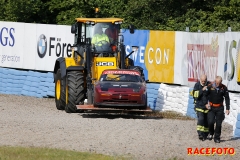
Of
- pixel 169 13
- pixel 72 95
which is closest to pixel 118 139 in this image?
pixel 72 95

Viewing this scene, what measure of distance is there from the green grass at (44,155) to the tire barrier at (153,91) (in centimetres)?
476

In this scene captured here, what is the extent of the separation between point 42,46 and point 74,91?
1004 centimetres

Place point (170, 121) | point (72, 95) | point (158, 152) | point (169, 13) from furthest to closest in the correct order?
point (169, 13), point (72, 95), point (170, 121), point (158, 152)

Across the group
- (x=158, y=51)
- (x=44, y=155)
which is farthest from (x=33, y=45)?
(x=44, y=155)

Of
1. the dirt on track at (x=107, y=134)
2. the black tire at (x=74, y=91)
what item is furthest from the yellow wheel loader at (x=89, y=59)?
the dirt on track at (x=107, y=134)

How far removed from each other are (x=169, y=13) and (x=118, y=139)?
21.3m

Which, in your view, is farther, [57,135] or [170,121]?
[170,121]

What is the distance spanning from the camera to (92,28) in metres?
25.0

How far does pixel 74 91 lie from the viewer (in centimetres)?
2373

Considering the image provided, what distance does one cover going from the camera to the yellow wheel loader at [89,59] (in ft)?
78.3

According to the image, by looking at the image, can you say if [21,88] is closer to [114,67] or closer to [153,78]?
[153,78]

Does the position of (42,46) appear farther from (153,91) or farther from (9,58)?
(153,91)

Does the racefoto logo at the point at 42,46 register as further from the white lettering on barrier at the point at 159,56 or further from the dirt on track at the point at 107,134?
the dirt on track at the point at 107,134

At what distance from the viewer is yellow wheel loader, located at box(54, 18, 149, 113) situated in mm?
23859
